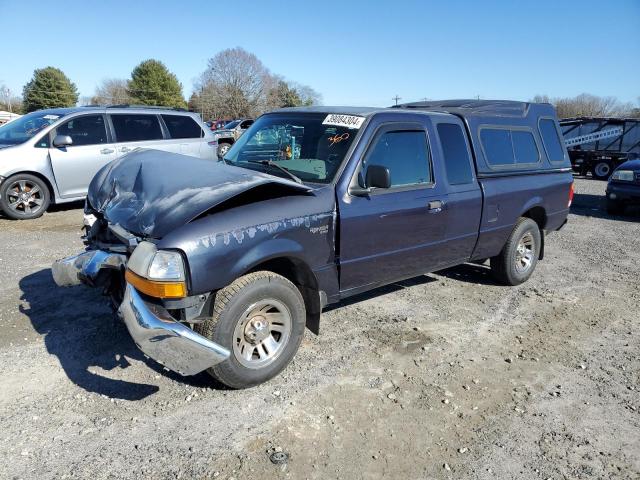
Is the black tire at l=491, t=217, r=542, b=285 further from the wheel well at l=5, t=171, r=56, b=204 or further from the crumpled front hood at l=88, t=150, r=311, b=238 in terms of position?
the wheel well at l=5, t=171, r=56, b=204

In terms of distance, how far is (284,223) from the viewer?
3.22 m

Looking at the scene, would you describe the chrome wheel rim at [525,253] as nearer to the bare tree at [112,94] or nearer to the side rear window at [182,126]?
the side rear window at [182,126]

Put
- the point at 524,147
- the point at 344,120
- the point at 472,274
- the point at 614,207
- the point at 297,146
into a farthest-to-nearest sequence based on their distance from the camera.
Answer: the point at 614,207 < the point at 472,274 < the point at 524,147 < the point at 297,146 < the point at 344,120

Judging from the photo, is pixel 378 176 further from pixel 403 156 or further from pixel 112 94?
pixel 112 94

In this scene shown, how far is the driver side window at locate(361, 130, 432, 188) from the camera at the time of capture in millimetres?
3918

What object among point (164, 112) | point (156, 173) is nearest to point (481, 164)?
point (156, 173)

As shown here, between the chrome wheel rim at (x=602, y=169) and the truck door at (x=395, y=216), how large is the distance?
18.6 m

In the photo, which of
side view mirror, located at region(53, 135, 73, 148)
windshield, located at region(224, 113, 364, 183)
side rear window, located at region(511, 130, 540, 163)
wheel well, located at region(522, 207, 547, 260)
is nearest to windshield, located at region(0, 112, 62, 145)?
side view mirror, located at region(53, 135, 73, 148)

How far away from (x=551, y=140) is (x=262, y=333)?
461 centimetres

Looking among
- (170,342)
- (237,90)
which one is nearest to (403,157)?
(170,342)

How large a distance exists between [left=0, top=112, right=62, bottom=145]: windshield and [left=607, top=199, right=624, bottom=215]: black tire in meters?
11.5

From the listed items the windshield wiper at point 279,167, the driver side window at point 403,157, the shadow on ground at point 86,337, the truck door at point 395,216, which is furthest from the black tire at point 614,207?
the shadow on ground at point 86,337

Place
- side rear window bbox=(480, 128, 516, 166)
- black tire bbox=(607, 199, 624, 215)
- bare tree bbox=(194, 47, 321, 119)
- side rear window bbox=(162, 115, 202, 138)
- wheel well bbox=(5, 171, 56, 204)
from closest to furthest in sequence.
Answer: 1. side rear window bbox=(480, 128, 516, 166)
2. wheel well bbox=(5, 171, 56, 204)
3. side rear window bbox=(162, 115, 202, 138)
4. black tire bbox=(607, 199, 624, 215)
5. bare tree bbox=(194, 47, 321, 119)

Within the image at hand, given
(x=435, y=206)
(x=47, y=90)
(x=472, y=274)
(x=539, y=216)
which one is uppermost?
(x=47, y=90)
